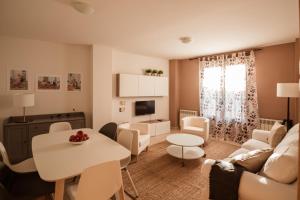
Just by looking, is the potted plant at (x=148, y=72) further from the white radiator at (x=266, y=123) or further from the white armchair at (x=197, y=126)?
the white radiator at (x=266, y=123)

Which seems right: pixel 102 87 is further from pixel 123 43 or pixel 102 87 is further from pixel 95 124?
pixel 123 43

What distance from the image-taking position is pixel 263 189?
1.44 meters

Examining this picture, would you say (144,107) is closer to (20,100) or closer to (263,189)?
(20,100)

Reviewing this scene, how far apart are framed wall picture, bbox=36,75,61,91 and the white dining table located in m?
1.72

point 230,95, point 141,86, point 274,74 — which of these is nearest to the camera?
point 274,74

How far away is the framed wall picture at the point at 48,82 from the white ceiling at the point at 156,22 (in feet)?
2.66

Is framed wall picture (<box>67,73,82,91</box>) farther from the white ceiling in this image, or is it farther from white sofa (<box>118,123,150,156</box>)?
white sofa (<box>118,123,150,156</box>)

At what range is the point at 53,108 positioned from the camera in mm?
3830

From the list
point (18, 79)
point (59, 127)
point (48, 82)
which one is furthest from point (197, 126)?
point (18, 79)

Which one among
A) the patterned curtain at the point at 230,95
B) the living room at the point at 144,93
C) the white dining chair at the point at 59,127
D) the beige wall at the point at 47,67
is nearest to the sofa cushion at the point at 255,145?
the living room at the point at 144,93

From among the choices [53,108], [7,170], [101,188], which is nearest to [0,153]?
[7,170]

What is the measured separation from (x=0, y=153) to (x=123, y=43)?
294 centimetres

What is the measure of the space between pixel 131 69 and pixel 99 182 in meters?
3.89

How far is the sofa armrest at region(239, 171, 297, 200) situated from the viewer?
1.37 m
